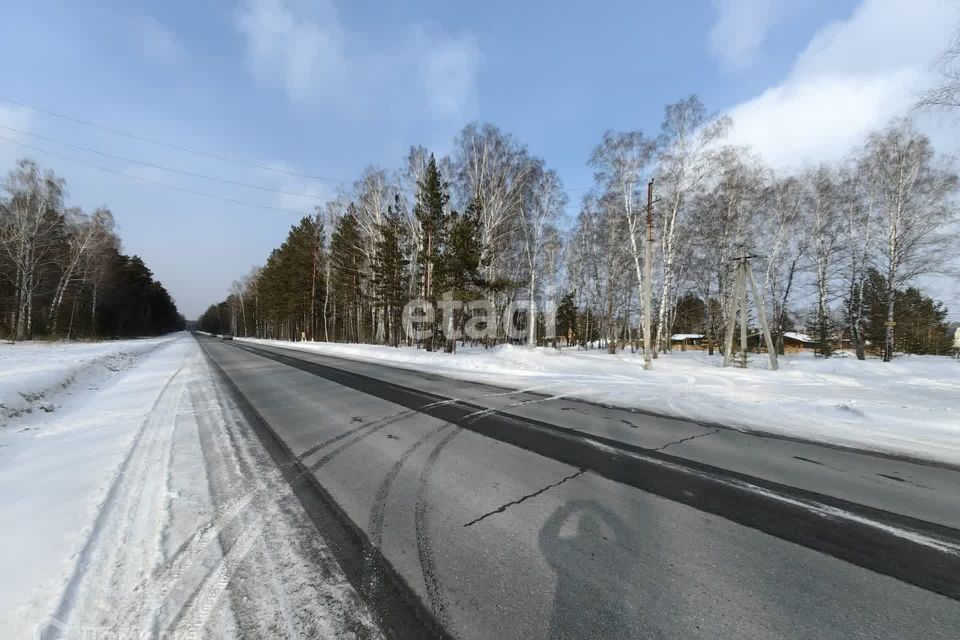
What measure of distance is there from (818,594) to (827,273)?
2753 centimetres

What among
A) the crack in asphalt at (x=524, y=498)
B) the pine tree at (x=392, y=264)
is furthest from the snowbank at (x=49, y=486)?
the pine tree at (x=392, y=264)

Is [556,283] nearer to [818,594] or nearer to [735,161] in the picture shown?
[735,161]

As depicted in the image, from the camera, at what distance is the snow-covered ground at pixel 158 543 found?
1865 millimetres

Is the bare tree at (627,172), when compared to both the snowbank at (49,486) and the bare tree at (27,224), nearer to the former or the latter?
the snowbank at (49,486)

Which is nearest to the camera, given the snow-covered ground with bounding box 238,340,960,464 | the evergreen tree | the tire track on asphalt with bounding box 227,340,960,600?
the tire track on asphalt with bounding box 227,340,960,600

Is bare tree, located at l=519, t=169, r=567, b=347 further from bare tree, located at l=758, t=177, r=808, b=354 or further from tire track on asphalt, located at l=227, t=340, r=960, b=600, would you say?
tire track on asphalt, located at l=227, t=340, r=960, b=600

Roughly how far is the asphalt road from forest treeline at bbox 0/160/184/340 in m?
33.7

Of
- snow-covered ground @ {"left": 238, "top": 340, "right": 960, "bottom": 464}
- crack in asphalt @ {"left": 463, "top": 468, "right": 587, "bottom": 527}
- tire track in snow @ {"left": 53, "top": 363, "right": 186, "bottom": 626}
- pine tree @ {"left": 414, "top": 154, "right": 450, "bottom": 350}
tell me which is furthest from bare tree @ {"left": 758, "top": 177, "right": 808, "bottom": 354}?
tire track in snow @ {"left": 53, "top": 363, "right": 186, "bottom": 626}

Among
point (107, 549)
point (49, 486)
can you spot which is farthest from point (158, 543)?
point (49, 486)

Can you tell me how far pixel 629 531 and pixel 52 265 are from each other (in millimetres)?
45184

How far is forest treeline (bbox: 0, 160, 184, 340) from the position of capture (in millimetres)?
23453

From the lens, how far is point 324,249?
4216cm

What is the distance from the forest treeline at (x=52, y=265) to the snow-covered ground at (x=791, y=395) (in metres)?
31.1

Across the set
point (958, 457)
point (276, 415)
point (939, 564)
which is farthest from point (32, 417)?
point (958, 457)
